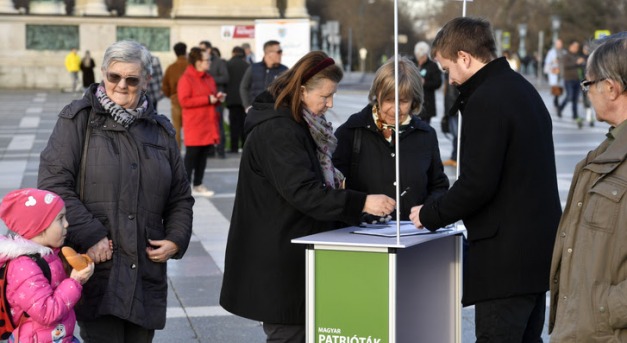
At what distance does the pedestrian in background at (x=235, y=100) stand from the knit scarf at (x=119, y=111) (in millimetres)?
14535

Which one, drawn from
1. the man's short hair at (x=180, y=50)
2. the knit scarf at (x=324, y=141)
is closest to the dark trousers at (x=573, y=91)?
the man's short hair at (x=180, y=50)

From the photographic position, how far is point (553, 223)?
487 cm

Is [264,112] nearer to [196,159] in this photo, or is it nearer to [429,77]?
[196,159]

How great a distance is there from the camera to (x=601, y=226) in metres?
3.85

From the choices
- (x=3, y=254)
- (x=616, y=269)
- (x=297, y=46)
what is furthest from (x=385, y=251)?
(x=297, y=46)

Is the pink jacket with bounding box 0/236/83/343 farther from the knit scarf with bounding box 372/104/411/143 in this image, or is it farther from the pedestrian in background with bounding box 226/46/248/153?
the pedestrian in background with bounding box 226/46/248/153

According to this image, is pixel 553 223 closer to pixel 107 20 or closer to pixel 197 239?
pixel 197 239

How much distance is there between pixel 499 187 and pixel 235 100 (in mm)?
15215

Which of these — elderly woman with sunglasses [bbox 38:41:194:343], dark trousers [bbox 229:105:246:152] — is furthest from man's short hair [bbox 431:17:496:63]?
dark trousers [bbox 229:105:246:152]

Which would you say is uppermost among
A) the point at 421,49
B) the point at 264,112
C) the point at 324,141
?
the point at 421,49

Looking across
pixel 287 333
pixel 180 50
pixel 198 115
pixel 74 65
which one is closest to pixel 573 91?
pixel 180 50

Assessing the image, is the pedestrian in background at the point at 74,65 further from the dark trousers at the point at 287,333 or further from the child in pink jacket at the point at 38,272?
the child in pink jacket at the point at 38,272

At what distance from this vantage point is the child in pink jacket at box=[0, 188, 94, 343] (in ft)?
14.6

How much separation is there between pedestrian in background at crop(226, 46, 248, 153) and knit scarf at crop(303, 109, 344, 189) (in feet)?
47.3
